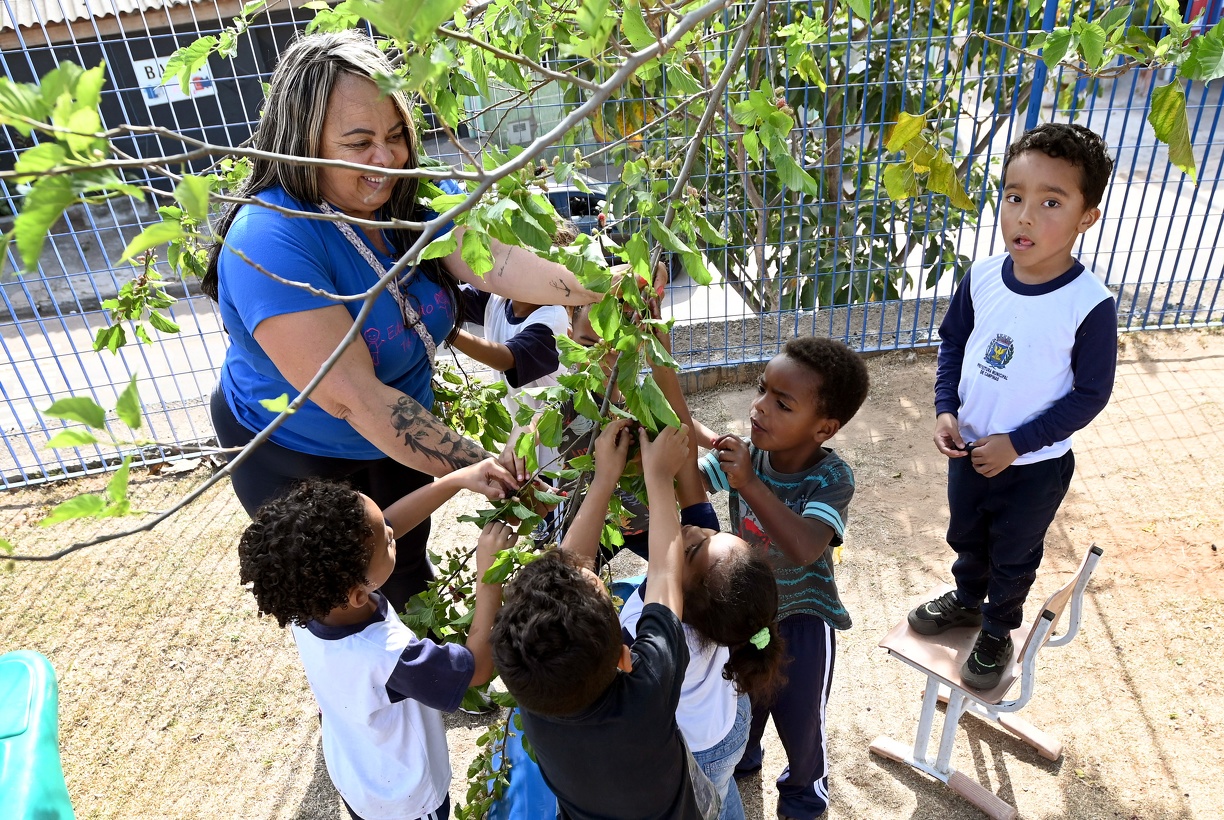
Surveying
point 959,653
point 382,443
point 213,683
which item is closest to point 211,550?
point 213,683

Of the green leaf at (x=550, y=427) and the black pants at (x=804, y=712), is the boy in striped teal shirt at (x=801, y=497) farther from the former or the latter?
the green leaf at (x=550, y=427)

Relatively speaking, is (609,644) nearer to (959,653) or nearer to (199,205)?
(199,205)

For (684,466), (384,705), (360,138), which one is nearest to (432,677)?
(384,705)

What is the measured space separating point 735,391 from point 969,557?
92.0 inches

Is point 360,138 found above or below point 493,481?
above

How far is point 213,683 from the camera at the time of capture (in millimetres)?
3002

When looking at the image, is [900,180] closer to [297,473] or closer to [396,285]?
[396,285]

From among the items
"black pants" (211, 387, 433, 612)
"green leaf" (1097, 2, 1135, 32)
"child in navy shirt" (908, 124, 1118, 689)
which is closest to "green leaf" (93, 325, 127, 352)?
"black pants" (211, 387, 433, 612)

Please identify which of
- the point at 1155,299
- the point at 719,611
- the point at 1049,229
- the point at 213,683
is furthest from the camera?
the point at 1155,299

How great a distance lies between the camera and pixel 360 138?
68.1 inches

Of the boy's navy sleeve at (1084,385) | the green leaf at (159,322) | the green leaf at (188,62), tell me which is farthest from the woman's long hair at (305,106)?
the boy's navy sleeve at (1084,385)

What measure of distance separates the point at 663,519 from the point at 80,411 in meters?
1.02

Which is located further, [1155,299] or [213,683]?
[1155,299]

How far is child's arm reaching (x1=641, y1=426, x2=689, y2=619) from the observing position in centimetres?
156
